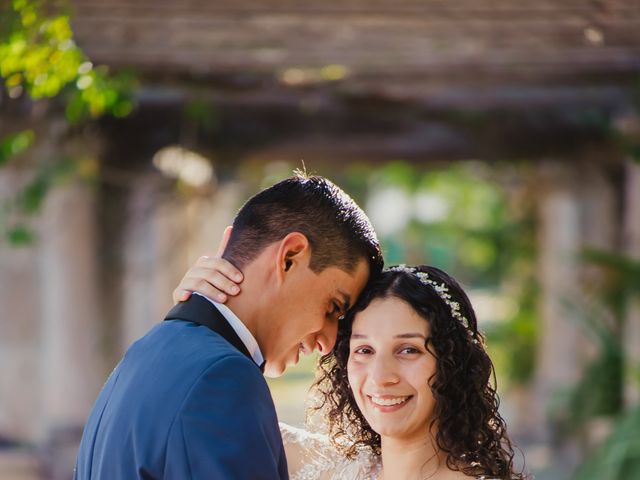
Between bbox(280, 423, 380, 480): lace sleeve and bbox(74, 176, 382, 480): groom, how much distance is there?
1.90 ft

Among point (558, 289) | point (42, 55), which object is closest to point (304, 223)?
point (42, 55)

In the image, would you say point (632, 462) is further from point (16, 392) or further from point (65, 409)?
point (16, 392)

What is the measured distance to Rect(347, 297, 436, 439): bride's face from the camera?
2895mm

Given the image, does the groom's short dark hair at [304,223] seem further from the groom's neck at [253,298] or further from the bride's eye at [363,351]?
the bride's eye at [363,351]

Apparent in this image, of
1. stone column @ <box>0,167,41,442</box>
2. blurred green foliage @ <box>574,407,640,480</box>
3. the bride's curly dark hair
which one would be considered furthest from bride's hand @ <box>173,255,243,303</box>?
stone column @ <box>0,167,41,442</box>

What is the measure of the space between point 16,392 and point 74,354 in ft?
4.24

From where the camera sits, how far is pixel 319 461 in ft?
10.8

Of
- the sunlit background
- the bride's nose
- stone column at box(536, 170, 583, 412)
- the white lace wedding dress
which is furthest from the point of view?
stone column at box(536, 170, 583, 412)

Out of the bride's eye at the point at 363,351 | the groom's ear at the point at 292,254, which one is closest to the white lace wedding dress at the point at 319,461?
the bride's eye at the point at 363,351

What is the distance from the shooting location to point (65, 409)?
8.96 metres

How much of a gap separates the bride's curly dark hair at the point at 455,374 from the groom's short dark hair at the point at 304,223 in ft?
1.22

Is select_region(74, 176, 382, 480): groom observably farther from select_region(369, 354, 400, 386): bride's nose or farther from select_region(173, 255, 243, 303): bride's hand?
select_region(369, 354, 400, 386): bride's nose

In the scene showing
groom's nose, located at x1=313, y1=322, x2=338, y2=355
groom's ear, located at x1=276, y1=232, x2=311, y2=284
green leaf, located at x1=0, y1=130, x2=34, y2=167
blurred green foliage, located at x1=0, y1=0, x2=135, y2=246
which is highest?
blurred green foliage, located at x1=0, y1=0, x2=135, y2=246

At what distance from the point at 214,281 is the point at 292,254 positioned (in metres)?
0.18
